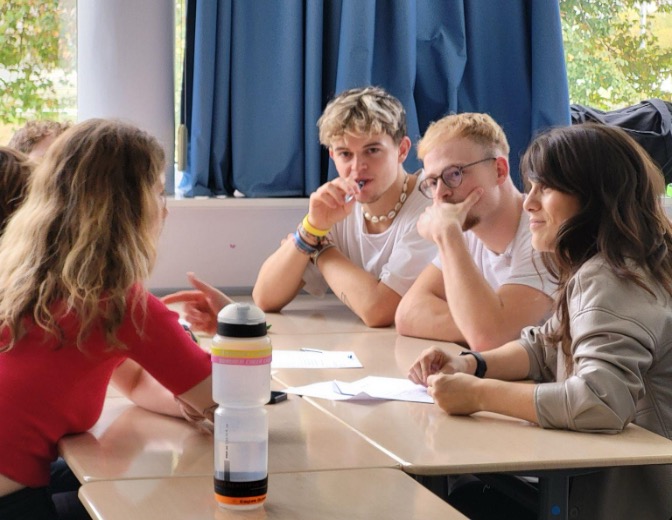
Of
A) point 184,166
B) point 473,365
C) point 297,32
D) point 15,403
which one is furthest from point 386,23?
point 15,403

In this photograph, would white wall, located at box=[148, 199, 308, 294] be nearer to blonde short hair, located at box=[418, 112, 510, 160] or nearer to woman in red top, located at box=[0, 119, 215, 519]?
blonde short hair, located at box=[418, 112, 510, 160]

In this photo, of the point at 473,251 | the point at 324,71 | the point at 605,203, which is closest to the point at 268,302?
the point at 473,251

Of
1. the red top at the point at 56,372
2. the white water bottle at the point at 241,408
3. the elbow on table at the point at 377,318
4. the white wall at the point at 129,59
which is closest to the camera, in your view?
the white water bottle at the point at 241,408

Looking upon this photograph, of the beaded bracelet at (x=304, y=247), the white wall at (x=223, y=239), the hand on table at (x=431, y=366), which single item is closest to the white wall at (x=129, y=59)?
the white wall at (x=223, y=239)

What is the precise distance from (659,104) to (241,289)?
1.83m

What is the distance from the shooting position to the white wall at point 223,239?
3535mm

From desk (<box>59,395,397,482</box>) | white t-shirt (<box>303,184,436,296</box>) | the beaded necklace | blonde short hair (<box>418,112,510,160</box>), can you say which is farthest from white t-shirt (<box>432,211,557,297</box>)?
desk (<box>59,395,397,482</box>)

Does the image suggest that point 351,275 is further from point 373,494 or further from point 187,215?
point 373,494

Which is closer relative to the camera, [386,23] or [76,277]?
[76,277]

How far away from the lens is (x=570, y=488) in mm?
1703

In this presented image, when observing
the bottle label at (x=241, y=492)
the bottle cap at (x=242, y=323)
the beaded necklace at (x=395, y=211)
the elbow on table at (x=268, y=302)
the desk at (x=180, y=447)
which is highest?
the bottle cap at (x=242, y=323)

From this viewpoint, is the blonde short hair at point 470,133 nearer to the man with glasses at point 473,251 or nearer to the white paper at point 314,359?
the man with glasses at point 473,251

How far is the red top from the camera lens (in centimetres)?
160

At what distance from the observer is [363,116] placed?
3.00 meters
